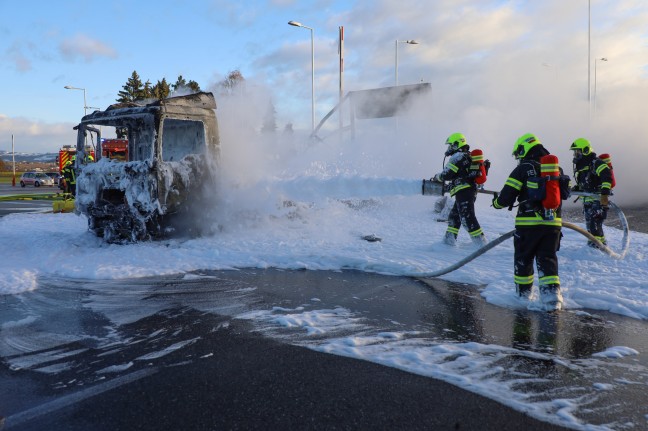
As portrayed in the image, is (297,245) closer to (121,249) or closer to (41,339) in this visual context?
(121,249)

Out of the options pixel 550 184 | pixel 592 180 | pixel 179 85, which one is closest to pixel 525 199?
pixel 550 184

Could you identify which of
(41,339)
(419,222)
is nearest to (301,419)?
(41,339)

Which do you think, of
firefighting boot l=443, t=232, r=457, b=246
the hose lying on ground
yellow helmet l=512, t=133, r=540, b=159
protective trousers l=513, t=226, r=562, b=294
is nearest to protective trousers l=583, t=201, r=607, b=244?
the hose lying on ground

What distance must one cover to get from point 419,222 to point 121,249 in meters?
6.65

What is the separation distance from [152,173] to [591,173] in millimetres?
7122

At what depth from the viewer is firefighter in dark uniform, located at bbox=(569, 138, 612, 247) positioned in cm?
776

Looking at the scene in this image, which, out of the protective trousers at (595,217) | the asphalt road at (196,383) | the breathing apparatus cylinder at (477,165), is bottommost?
the asphalt road at (196,383)

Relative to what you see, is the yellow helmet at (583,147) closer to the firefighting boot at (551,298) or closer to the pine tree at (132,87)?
the firefighting boot at (551,298)

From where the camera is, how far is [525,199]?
5082mm

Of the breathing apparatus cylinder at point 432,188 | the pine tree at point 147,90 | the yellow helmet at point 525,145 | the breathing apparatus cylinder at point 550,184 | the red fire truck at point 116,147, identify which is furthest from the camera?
the pine tree at point 147,90

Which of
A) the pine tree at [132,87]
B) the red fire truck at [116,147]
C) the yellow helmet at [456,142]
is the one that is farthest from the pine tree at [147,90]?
the yellow helmet at [456,142]

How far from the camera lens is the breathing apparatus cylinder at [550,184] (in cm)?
475

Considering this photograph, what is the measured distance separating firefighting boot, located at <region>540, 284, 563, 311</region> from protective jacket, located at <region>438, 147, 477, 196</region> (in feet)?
9.98

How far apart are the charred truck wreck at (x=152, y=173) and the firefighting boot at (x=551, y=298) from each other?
5.67m
